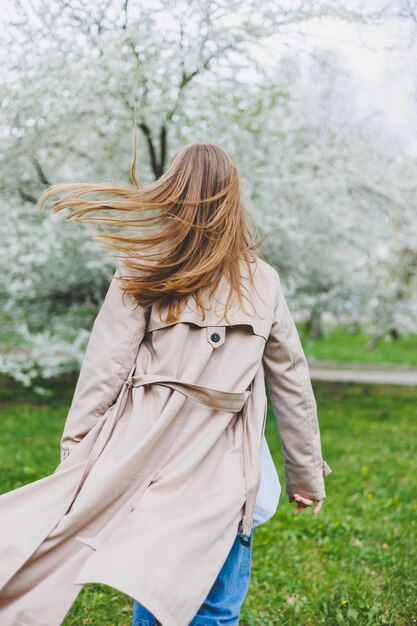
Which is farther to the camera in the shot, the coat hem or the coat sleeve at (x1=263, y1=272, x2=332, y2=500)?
the coat sleeve at (x1=263, y1=272, x2=332, y2=500)

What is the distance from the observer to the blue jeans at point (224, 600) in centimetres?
192

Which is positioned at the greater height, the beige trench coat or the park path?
the beige trench coat

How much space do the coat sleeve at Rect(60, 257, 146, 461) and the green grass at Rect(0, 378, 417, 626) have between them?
1480mm

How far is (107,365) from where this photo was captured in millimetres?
2031

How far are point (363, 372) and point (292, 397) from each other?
1292cm

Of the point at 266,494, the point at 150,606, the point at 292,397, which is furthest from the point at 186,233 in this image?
the point at 150,606

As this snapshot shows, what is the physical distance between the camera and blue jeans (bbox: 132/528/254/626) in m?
1.92

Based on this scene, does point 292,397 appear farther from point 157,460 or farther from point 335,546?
point 335,546

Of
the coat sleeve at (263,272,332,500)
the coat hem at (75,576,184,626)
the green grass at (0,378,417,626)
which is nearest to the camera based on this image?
the coat hem at (75,576,184,626)

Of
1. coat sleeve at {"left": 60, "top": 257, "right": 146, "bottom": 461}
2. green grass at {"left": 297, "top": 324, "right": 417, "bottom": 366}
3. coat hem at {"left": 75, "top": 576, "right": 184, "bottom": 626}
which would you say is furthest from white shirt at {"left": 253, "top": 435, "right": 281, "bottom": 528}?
green grass at {"left": 297, "top": 324, "right": 417, "bottom": 366}

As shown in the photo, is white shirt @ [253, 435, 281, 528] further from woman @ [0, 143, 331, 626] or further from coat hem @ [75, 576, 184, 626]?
coat hem @ [75, 576, 184, 626]

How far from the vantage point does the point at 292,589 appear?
3373mm

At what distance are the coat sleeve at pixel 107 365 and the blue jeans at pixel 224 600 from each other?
57 cm

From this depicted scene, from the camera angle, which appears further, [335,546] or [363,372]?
[363,372]
